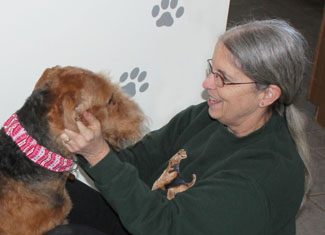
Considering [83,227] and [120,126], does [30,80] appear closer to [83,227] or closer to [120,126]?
[120,126]

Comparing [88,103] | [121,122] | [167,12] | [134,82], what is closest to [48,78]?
[88,103]

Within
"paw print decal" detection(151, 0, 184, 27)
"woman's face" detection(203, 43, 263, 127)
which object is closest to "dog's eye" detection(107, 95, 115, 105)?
"woman's face" detection(203, 43, 263, 127)

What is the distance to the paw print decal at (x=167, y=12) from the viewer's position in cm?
263

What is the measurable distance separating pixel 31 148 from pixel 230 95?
2.56 feet

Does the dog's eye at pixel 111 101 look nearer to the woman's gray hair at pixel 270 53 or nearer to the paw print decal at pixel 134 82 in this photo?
the woman's gray hair at pixel 270 53

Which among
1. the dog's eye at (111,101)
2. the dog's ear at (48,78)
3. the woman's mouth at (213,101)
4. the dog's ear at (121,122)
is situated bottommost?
the woman's mouth at (213,101)

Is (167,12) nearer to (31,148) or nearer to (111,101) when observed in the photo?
(111,101)

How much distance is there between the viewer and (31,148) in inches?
71.9

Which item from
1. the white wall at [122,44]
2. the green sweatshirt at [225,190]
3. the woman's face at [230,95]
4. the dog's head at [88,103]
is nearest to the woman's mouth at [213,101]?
the woman's face at [230,95]

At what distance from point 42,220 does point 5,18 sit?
905mm

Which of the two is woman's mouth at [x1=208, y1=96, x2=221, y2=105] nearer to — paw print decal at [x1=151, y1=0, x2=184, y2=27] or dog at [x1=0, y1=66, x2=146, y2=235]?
dog at [x1=0, y1=66, x2=146, y2=235]

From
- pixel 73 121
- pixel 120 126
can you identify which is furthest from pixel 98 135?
pixel 120 126

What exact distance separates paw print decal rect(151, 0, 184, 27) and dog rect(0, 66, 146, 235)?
804 millimetres

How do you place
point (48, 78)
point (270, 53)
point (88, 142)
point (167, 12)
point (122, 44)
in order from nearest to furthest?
point (88, 142) → point (270, 53) → point (48, 78) → point (122, 44) → point (167, 12)
